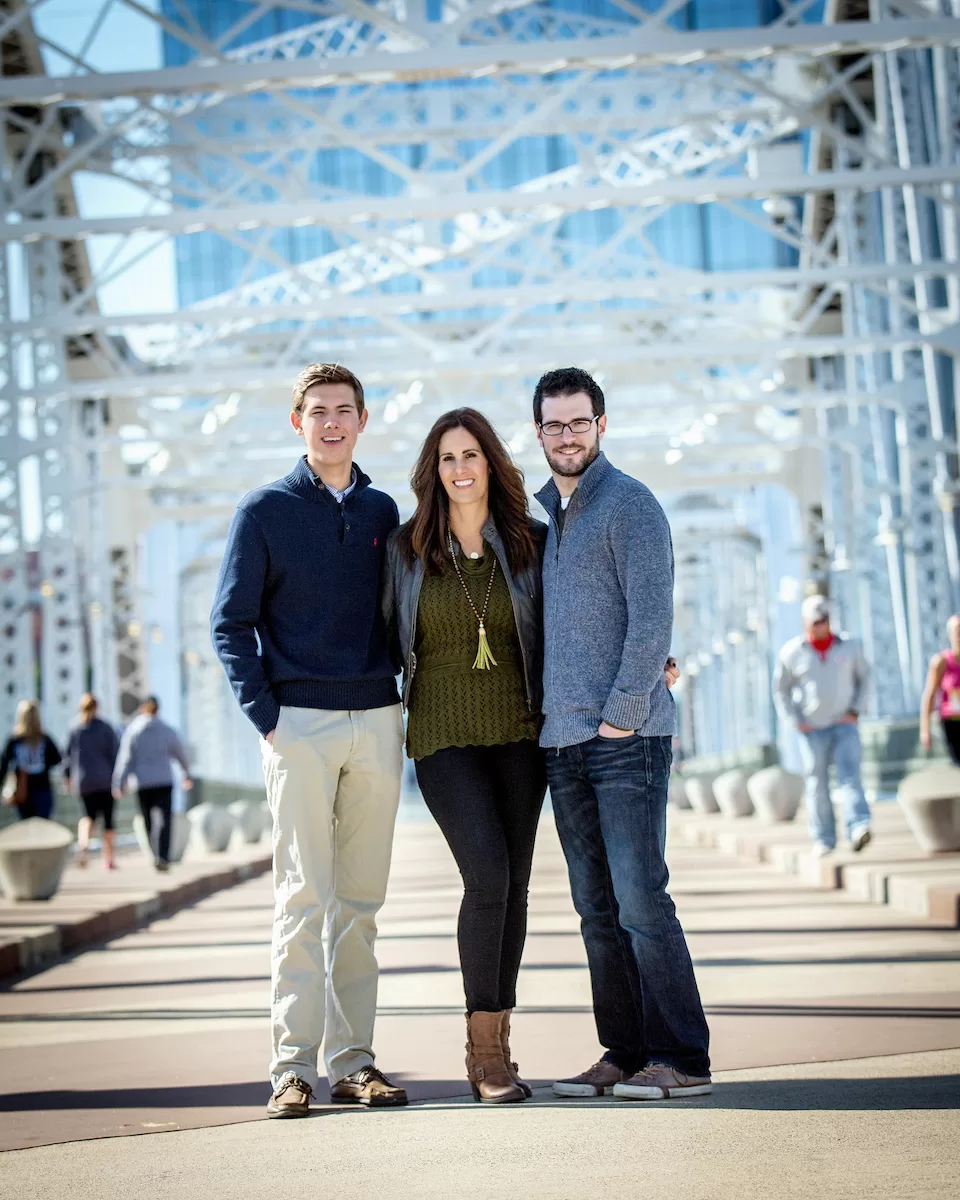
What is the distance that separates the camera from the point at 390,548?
5.18 metres

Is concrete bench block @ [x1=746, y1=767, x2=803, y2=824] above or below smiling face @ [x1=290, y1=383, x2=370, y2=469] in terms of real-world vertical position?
below

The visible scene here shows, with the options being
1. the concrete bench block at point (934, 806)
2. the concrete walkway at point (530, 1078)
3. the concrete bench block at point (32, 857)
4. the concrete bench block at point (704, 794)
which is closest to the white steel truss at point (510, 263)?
the concrete bench block at point (704, 794)

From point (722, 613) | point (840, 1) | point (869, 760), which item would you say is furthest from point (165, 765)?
point (722, 613)

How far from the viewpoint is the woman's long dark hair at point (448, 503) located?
5066 mm

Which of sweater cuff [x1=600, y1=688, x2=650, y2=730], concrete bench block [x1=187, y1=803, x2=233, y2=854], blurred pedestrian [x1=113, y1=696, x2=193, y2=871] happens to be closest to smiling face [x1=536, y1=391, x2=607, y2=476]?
sweater cuff [x1=600, y1=688, x2=650, y2=730]

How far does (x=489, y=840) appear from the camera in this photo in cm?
485

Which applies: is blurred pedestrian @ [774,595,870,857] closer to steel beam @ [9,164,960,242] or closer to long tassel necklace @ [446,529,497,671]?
steel beam @ [9,164,960,242]

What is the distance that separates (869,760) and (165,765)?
13354mm

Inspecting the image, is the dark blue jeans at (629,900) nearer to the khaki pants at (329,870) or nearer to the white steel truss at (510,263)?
the khaki pants at (329,870)

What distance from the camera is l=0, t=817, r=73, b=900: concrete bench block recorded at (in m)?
13.1

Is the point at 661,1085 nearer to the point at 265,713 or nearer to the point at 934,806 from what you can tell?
the point at 265,713

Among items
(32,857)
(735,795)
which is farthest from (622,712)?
(735,795)

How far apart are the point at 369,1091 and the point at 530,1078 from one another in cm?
55

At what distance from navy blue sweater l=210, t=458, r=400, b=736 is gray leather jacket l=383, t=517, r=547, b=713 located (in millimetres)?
84
